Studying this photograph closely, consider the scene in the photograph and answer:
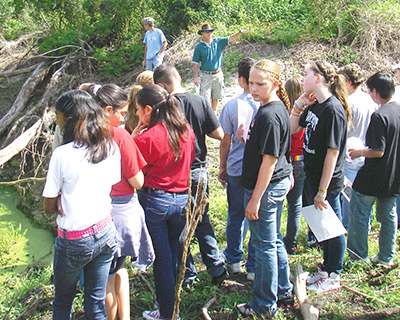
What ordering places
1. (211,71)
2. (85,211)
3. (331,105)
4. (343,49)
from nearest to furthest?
(85,211) < (331,105) < (211,71) < (343,49)

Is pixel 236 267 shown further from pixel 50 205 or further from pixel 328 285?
pixel 50 205

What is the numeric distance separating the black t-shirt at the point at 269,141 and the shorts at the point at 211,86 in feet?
16.8

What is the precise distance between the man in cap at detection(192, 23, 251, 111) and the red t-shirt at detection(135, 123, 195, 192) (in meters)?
4.99

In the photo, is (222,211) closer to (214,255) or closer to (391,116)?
(214,255)

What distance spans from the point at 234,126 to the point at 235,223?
2.94 feet

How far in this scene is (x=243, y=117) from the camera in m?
3.56

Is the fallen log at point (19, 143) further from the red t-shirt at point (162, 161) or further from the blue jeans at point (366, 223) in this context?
the blue jeans at point (366, 223)

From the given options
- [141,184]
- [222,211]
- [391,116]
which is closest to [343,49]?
[222,211]

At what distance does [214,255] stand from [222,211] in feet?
7.42

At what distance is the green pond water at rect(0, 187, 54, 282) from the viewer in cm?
617

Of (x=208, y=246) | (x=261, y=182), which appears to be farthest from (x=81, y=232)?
(x=208, y=246)

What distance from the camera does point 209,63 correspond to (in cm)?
795

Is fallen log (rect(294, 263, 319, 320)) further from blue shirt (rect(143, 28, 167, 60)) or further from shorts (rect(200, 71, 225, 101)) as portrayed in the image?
blue shirt (rect(143, 28, 167, 60))

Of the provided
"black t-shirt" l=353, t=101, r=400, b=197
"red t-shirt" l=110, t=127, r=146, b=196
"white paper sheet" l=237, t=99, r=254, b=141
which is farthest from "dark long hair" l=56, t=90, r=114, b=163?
"black t-shirt" l=353, t=101, r=400, b=197
